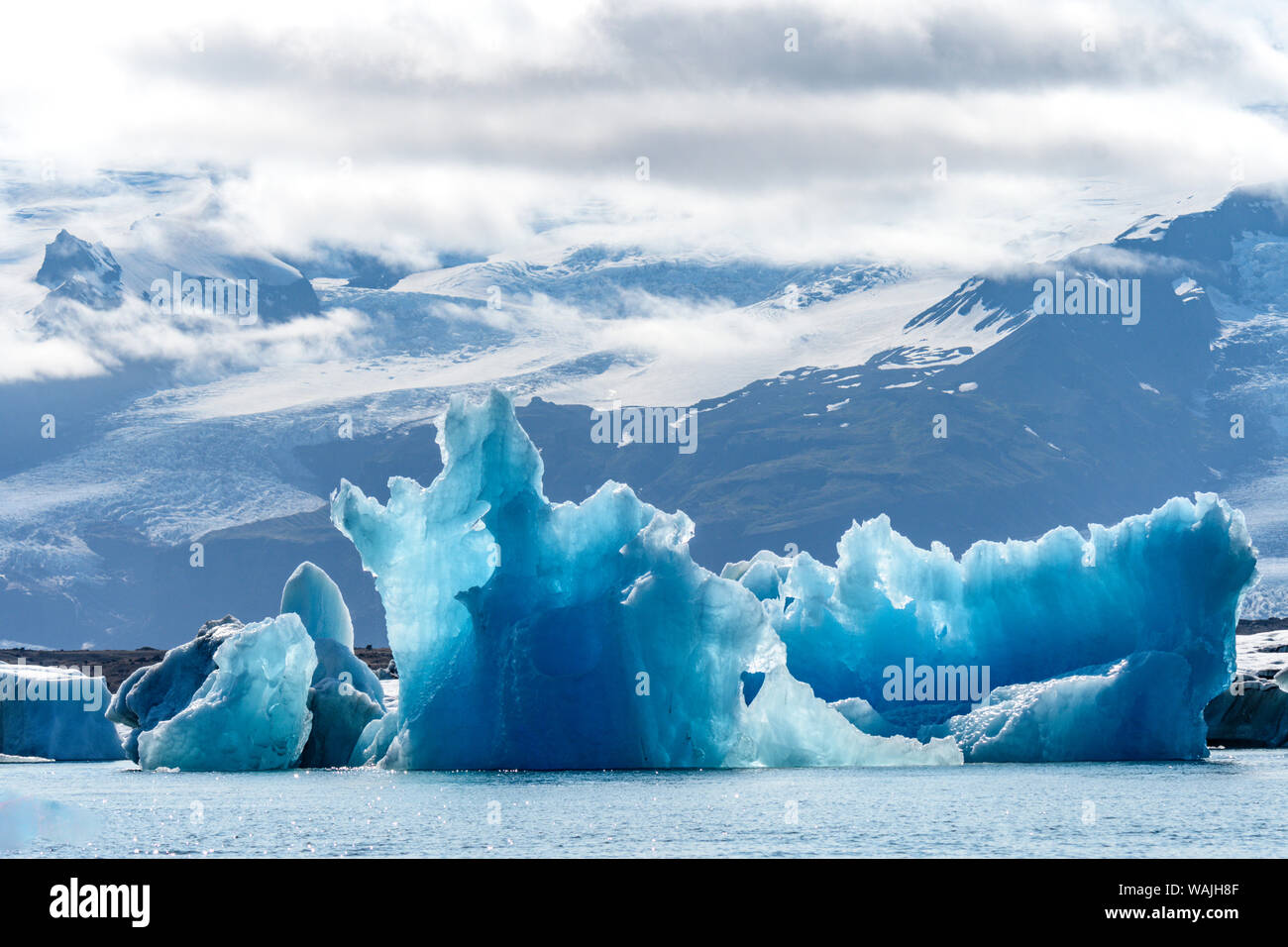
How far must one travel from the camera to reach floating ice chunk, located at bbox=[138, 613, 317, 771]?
1539 inches

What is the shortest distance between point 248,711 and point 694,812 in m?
14.7

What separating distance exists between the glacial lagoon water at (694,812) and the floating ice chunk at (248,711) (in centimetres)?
140

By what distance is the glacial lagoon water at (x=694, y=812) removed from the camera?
2448cm

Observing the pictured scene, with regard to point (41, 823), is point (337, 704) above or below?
above

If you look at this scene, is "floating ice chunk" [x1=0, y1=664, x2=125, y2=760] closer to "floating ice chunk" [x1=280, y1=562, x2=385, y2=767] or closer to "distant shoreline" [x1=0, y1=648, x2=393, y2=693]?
"floating ice chunk" [x1=280, y1=562, x2=385, y2=767]

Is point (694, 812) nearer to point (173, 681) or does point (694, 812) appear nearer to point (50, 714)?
point (173, 681)

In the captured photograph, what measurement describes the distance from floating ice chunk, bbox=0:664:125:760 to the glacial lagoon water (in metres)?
12.2

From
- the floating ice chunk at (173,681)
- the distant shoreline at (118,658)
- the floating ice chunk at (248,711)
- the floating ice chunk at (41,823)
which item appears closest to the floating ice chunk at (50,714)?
the floating ice chunk at (173,681)

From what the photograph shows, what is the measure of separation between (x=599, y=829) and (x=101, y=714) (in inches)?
1174

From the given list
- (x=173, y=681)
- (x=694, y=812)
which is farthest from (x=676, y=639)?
(x=173, y=681)

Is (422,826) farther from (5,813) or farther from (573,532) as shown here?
(573,532)

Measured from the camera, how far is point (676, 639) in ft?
119
